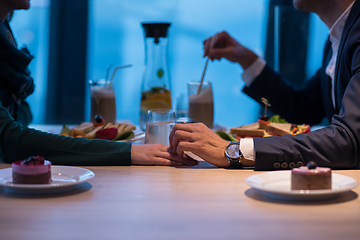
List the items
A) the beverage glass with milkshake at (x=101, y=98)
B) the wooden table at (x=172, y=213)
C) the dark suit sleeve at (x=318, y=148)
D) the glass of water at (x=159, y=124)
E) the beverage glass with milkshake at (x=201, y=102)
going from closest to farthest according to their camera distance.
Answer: the wooden table at (x=172, y=213) < the dark suit sleeve at (x=318, y=148) < the glass of water at (x=159, y=124) < the beverage glass with milkshake at (x=201, y=102) < the beverage glass with milkshake at (x=101, y=98)

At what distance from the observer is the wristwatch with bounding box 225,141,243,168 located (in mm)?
1122

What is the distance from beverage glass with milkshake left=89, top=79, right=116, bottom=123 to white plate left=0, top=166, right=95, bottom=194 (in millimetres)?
859

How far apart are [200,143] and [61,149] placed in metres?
0.39

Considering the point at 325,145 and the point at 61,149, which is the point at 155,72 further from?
the point at 325,145

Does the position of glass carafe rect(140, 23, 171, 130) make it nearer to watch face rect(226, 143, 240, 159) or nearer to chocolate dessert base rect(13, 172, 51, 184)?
watch face rect(226, 143, 240, 159)

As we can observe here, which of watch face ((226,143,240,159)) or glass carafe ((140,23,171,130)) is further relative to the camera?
glass carafe ((140,23,171,130))

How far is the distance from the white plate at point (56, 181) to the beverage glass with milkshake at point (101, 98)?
0.86 metres

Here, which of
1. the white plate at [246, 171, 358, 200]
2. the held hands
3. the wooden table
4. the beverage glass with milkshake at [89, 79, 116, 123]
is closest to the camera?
the wooden table

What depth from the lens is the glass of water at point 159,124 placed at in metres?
1.34

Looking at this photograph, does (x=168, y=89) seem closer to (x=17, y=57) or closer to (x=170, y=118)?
(x=170, y=118)

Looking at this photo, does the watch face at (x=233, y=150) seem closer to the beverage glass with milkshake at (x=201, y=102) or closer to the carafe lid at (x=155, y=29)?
the beverage glass with milkshake at (x=201, y=102)

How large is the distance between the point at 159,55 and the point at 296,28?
2.27 metres

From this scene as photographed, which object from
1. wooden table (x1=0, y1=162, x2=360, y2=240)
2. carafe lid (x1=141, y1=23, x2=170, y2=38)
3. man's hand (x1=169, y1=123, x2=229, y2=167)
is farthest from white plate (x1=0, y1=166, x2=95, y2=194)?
carafe lid (x1=141, y1=23, x2=170, y2=38)

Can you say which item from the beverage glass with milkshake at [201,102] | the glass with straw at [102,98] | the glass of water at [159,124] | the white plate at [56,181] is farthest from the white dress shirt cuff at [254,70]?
the white plate at [56,181]
